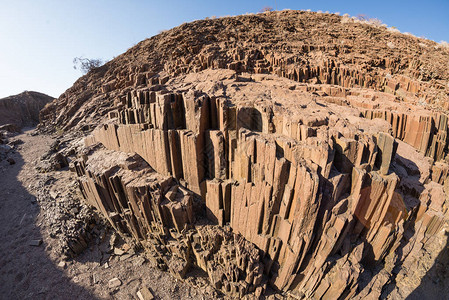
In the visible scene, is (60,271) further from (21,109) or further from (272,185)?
(21,109)

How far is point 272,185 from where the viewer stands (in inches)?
208

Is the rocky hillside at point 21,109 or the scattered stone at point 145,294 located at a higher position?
the rocky hillside at point 21,109

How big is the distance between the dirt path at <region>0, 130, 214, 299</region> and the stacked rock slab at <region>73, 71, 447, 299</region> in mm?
677

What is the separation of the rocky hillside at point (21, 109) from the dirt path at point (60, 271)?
24328 millimetres

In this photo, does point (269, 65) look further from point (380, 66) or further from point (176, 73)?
point (380, 66)

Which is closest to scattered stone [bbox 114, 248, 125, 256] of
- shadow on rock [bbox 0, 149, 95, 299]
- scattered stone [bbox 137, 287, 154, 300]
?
shadow on rock [bbox 0, 149, 95, 299]

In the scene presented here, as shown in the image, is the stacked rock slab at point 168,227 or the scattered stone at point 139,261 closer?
the stacked rock slab at point 168,227

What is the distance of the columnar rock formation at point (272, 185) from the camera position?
17.0 feet

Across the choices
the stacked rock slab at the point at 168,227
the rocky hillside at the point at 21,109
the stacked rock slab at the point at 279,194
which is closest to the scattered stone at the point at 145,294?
the stacked rock slab at the point at 168,227

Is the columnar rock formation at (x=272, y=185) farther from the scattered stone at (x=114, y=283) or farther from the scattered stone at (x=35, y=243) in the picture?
the scattered stone at (x=35, y=243)

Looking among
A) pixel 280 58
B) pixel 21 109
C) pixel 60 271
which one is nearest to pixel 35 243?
pixel 60 271

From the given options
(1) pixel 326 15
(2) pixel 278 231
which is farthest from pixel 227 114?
(1) pixel 326 15

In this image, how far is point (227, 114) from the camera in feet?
21.0

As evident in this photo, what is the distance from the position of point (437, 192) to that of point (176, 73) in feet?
52.0
